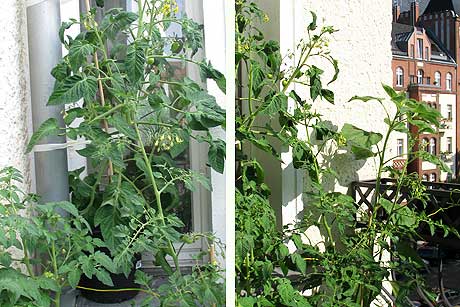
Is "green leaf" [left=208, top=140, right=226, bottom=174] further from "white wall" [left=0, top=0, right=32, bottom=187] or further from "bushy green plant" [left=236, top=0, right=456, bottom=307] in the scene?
"bushy green plant" [left=236, top=0, right=456, bottom=307]

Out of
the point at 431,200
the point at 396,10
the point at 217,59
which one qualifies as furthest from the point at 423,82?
the point at 217,59

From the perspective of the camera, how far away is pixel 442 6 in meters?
2.77

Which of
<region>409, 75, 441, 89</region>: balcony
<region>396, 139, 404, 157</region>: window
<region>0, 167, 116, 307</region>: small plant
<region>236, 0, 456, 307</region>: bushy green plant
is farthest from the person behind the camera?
<region>396, 139, 404, 157</region>: window

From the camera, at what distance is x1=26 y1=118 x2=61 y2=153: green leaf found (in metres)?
1.22

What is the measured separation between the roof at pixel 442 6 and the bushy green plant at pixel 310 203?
0.64m

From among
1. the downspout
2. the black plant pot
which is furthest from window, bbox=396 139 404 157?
the downspout

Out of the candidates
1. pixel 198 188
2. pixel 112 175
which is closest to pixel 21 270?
Answer: pixel 112 175

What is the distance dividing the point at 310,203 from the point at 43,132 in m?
1.39

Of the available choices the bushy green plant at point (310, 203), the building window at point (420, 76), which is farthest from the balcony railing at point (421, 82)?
the bushy green plant at point (310, 203)

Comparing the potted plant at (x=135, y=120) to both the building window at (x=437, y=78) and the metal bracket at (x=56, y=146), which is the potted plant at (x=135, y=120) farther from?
the building window at (x=437, y=78)

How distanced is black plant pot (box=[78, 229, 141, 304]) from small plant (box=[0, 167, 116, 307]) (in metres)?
0.02

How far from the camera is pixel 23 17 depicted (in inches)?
47.2

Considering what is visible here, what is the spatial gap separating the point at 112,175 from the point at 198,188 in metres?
0.19

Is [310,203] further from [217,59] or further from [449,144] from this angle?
[217,59]
